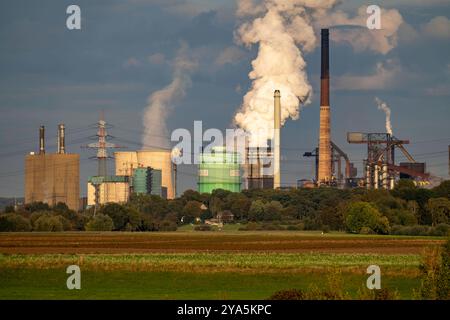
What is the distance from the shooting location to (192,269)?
5459 cm

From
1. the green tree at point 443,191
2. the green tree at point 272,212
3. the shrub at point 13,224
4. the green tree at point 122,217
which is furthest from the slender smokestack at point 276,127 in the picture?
the shrub at point 13,224

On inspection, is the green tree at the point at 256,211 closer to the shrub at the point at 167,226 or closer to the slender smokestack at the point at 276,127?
the slender smokestack at the point at 276,127

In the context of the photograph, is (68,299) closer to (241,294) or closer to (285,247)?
(241,294)

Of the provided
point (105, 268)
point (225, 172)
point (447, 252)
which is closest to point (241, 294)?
point (447, 252)

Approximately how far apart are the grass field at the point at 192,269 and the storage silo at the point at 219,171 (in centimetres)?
9305

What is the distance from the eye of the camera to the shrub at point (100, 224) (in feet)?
402

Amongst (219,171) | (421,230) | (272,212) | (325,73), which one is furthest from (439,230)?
(219,171)

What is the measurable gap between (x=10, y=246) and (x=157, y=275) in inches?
1210

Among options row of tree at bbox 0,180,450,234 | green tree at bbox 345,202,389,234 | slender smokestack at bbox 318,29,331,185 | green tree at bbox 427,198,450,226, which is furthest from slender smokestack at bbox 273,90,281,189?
green tree at bbox 345,202,389,234

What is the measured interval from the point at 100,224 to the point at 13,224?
9778 millimetres

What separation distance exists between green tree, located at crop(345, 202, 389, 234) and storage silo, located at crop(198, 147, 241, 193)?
59839 millimetres

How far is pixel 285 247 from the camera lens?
81.8m

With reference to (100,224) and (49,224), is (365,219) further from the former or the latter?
(49,224)
